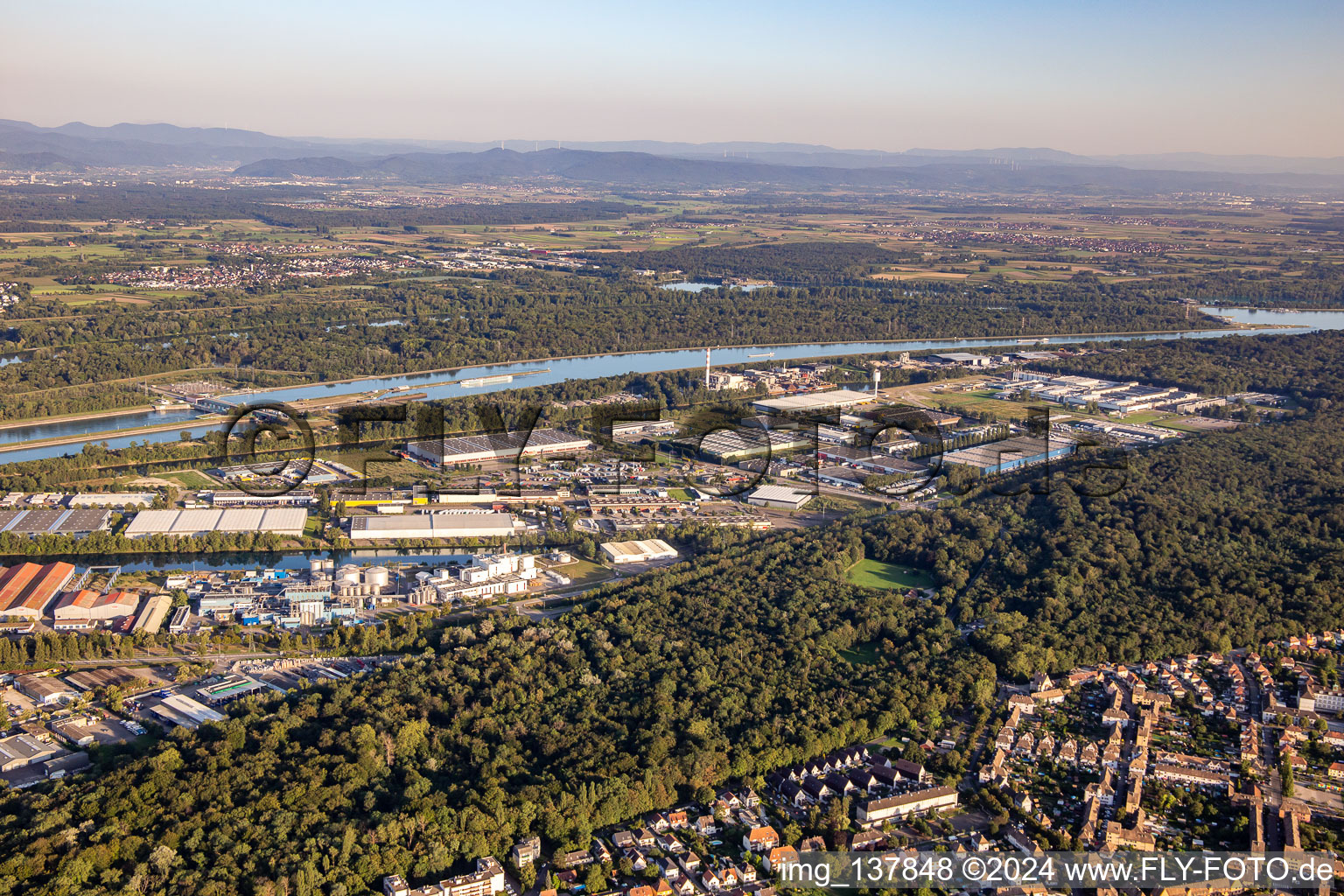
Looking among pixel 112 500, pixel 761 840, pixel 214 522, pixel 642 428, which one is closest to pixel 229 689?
pixel 214 522

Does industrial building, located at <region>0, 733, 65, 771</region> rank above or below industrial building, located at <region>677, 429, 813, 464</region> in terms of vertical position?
below

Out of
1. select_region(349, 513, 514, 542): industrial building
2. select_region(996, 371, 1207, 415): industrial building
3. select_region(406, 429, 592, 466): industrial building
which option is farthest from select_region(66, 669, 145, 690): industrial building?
select_region(996, 371, 1207, 415): industrial building

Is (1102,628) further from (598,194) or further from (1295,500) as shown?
(598,194)

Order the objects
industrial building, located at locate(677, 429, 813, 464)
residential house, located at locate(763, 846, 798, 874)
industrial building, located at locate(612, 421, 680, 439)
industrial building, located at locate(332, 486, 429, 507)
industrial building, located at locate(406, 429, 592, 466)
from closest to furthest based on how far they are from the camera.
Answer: residential house, located at locate(763, 846, 798, 874)
industrial building, located at locate(332, 486, 429, 507)
industrial building, located at locate(406, 429, 592, 466)
industrial building, located at locate(677, 429, 813, 464)
industrial building, located at locate(612, 421, 680, 439)

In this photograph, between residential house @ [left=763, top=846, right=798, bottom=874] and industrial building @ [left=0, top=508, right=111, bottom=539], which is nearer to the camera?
residential house @ [left=763, top=846, right=798, bottom=874]

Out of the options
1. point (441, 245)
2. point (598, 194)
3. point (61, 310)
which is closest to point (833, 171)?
point (598, 194)

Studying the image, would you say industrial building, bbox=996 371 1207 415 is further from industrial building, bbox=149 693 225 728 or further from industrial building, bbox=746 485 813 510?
industrial building, bbox=149 693 225 728

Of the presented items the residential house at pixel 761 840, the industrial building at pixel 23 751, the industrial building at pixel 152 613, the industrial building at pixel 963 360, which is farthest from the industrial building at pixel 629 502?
the industrial building at pixel 963 360
